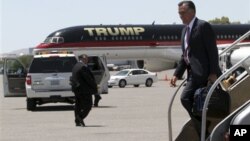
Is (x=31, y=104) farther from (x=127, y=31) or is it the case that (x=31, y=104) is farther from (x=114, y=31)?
(x=127, y=31)

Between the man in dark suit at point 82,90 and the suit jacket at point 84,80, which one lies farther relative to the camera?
A: the suit jacket at point 84,80

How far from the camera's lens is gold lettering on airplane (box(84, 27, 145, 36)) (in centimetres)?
5648

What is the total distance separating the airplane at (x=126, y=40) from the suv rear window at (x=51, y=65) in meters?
29.5

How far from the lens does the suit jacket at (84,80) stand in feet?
57.7

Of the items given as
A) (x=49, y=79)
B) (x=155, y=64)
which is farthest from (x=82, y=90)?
(x=155, y=64)

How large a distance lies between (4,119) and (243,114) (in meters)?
14.3

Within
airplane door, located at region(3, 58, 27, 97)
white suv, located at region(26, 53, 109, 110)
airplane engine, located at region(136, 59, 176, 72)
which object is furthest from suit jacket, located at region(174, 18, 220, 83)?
airplane engine, located at region(136, 59, 176, 72)

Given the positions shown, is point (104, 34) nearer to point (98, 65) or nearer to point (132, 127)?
point (98, 65)

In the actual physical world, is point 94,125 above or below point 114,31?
above

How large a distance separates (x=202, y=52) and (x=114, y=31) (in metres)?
48.8

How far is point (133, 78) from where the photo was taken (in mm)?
50312

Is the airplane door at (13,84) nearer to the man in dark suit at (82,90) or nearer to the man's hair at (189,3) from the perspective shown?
the man in dark suit at (82,90)

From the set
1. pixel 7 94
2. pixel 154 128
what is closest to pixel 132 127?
pixel 154 128

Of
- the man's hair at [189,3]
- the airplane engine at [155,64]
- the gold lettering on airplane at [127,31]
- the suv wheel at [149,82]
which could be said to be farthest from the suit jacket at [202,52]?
the airplane engine at [155,64]
